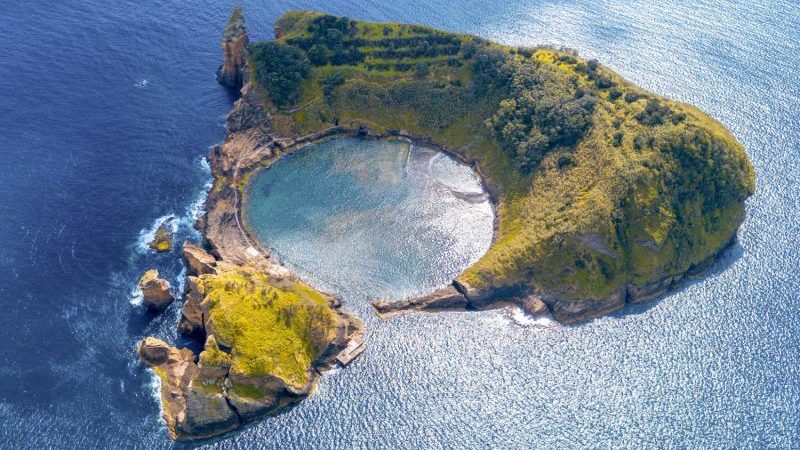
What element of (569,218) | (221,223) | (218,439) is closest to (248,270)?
(221,223)

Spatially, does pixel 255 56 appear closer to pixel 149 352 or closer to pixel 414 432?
pixel 149 352

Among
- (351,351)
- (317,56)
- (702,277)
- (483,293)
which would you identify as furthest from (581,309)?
(317,56)

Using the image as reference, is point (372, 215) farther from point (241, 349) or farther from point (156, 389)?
point (156, 389)

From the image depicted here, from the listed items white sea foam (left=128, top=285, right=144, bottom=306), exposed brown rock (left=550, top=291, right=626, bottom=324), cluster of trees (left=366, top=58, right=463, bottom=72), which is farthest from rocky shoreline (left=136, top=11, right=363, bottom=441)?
exposed brown rock (left=550, top=291, right=626, bottom=324)

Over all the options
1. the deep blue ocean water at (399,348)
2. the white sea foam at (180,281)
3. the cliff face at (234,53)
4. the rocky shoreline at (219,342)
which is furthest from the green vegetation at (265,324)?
the cliff face at (234,53)

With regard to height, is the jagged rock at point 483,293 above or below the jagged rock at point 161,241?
below

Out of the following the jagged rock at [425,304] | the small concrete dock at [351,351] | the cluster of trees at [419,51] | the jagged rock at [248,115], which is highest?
the cluster of trees at [419,51]

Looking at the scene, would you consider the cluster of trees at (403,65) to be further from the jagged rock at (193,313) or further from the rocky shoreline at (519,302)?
the jagged rock at (193,313)
